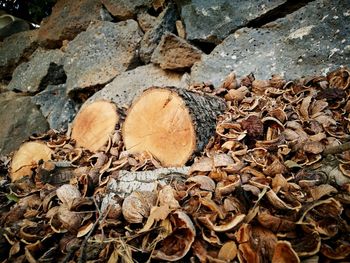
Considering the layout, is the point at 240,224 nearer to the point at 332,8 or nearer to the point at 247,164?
the point at 247,164

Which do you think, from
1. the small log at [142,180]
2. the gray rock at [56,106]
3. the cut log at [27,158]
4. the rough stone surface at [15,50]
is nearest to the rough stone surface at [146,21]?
the gray rock at [56,106]

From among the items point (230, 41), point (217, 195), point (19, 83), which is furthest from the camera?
point (19, 83)

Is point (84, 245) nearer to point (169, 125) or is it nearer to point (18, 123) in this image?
point (169, 125)

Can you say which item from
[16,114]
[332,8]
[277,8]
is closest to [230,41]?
[277,8]

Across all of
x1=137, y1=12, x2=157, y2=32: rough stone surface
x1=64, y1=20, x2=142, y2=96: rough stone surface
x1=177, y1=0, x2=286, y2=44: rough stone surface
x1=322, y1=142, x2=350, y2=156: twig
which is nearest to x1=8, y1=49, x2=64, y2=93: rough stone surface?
x1=64, y1=20, x2=142, y2=96: rough stone surface

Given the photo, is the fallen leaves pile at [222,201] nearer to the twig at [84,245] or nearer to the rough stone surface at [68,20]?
the twig at [84,245]
